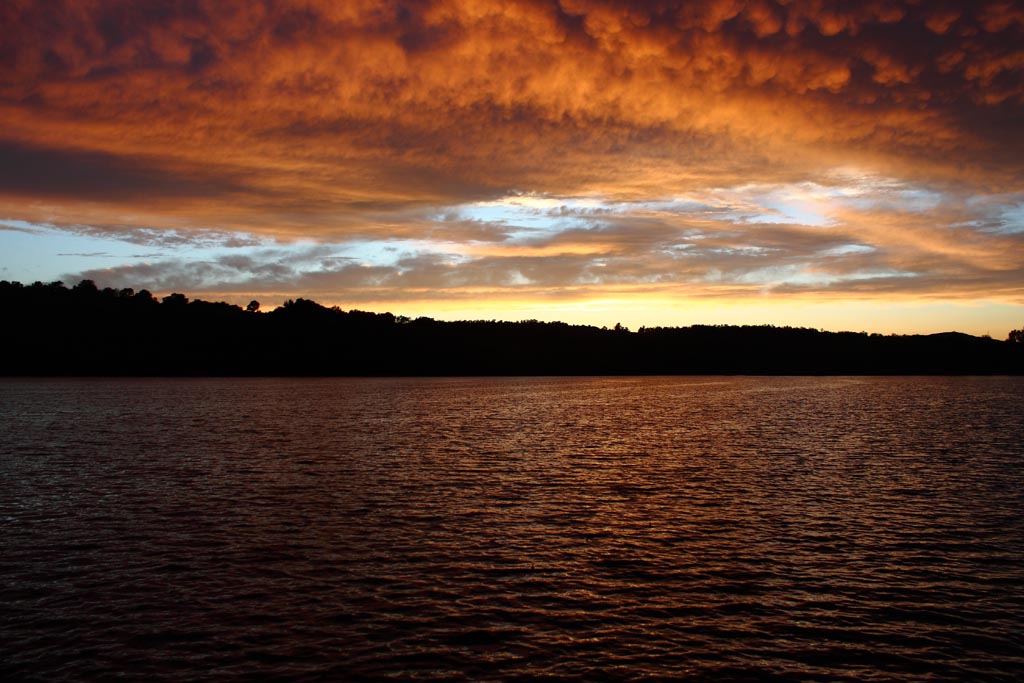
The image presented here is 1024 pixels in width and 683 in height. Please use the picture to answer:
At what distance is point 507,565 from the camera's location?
87.1 ft

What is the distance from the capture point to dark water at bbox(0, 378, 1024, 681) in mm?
18484

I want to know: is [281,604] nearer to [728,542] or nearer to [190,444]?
[728,542]

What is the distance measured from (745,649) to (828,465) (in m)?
37.9

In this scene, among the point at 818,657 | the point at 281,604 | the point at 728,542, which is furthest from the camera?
the point at 728,542

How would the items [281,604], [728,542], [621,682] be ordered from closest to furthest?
[621,682] < [281,604] < [728,542]

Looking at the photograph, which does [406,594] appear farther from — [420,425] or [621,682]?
[420,425]

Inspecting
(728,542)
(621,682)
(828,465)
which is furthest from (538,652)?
(828,465)

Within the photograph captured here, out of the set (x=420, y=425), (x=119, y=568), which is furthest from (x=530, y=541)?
(x=420, y=425)

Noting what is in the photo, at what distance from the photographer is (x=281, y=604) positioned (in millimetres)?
21969

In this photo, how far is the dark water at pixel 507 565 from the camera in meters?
18.5

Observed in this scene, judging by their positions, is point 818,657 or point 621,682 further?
point 818,657

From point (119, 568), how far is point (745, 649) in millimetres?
21688

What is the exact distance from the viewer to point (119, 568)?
2567cm

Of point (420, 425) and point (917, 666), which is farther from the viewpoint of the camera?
point (420, 425)
